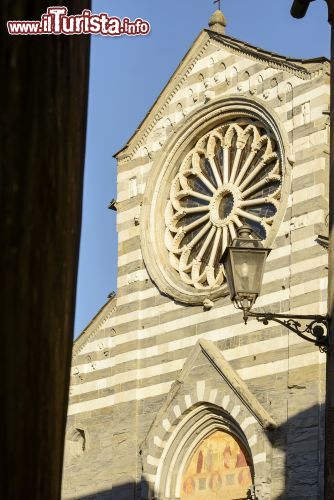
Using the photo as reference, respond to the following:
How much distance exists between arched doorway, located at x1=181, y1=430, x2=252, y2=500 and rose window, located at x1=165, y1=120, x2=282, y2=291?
262 cm

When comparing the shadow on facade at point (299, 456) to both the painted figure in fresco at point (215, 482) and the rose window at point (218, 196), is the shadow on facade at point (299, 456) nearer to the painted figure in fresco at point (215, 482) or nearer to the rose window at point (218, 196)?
the painted figure in fresco at point (215, 482)

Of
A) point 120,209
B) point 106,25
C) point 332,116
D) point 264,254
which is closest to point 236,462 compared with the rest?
point 120,209

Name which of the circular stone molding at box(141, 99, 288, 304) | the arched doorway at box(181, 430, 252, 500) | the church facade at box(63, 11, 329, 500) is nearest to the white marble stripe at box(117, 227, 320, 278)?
the church facade at box(63, 11, 329, 500)

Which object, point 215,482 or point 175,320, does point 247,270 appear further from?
point 175,320

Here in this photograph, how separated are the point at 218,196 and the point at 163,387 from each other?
11.2 ft

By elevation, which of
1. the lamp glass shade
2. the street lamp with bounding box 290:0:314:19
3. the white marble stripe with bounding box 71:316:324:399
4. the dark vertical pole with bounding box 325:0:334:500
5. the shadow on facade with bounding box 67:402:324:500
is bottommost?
the dark vertical pole with bounding box 325:0:334:500

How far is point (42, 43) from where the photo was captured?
213cm

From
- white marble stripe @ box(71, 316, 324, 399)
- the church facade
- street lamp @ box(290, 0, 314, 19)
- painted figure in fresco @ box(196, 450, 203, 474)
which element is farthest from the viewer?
painted figure in fresco @ box(196, 450, 203, 474)

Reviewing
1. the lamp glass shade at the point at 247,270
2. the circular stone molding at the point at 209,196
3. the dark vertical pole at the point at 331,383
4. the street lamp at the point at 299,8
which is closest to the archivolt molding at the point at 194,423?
the circular stone molding at the point at 209,196

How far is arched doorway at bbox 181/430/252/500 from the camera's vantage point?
64.0 ft

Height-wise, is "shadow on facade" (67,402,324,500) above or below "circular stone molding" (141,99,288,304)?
below

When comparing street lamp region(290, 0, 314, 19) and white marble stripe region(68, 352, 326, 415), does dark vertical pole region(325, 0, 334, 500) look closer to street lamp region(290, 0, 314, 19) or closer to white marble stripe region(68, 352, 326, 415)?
street lamp region(290, 0, 314, 19)

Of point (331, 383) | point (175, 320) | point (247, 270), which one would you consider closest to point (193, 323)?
point (175, 320)

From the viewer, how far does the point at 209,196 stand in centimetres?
2170
